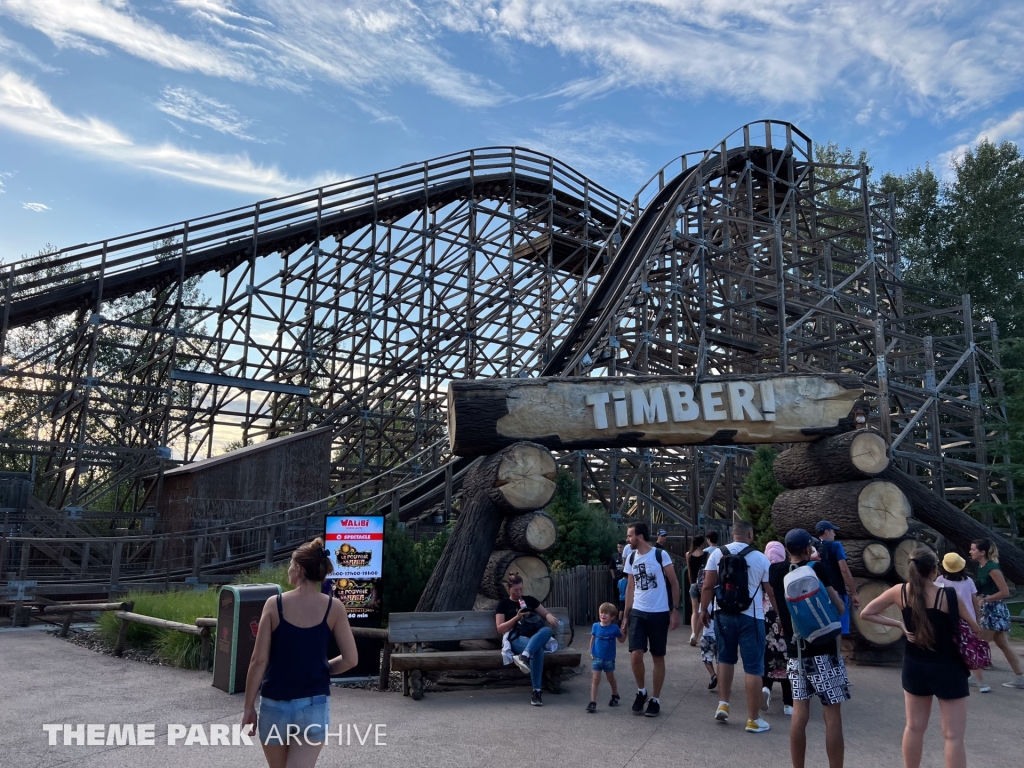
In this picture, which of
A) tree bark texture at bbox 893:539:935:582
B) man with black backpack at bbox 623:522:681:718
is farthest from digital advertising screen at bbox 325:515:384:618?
tree bark texture at bbox 893:539:935:582

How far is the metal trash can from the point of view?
→ 690cm

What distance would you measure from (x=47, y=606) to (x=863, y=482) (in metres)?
10.9

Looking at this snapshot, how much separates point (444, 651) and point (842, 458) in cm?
485

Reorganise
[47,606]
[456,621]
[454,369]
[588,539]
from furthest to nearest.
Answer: [454,369] → [588,539] → [47,606] → [456,621]

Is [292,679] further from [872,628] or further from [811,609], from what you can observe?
[872,628]

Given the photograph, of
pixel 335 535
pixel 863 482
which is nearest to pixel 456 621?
pixel 335 535

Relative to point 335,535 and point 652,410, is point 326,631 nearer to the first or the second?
point 335,535

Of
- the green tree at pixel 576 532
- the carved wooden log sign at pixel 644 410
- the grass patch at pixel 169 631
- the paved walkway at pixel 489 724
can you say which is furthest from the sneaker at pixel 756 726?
the green tree at pixel 576 532

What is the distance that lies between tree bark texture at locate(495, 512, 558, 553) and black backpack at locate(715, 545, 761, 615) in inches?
107

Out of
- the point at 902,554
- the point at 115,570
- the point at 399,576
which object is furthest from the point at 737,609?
the point at 115,570

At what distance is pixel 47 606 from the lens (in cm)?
1113

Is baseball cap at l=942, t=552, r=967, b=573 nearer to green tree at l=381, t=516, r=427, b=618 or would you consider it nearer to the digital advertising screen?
the digital advertising screen

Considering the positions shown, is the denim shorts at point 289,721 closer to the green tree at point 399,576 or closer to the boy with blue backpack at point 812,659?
the boy with blue backpack at point 812,659

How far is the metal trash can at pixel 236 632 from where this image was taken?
6.90 m
